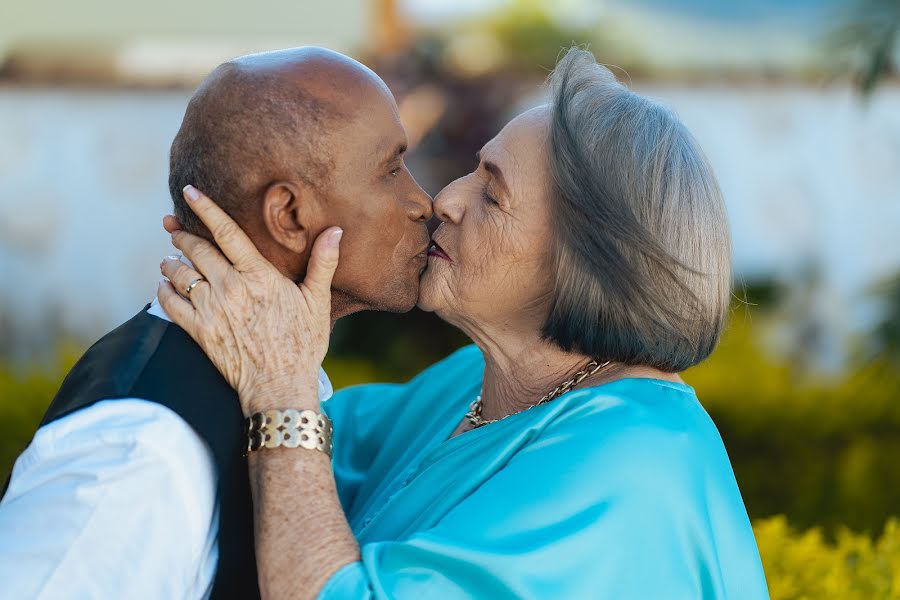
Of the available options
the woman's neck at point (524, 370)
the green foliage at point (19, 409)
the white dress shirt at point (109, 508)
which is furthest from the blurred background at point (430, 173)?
the white dress shirt at point (109, 508)

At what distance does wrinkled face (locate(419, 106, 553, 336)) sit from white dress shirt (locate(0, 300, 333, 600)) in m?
0.80

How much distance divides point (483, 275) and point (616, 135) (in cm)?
45

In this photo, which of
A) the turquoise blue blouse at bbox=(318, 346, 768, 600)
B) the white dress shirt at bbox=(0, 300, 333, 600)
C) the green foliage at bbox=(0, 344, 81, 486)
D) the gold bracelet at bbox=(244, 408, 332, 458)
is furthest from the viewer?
the green foliage at bbox=(0, 344, 81, 486)

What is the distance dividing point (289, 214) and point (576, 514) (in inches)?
32.3

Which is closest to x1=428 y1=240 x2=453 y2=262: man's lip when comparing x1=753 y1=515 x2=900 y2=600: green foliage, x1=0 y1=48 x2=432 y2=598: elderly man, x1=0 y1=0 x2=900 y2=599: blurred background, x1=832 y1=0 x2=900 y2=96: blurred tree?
x1=0 y1=48 x2=432 y2=598: elderly man

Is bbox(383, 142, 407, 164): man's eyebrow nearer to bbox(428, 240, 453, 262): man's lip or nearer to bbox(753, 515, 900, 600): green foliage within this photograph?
bbox(428, 240, 453, 262): man's lip

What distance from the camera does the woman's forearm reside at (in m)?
2.11

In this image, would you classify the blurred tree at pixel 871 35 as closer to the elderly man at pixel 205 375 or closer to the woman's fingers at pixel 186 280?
the elderly man at pixel 205 375

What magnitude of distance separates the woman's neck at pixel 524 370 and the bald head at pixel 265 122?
682 millimetres

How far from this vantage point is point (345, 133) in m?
2.30

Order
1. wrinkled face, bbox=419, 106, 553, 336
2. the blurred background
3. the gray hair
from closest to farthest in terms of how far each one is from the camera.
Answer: the gray hair
wrinkled face, bbox=419, 106, 553, 336
the blurred background

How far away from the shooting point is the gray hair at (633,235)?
2.44 metres

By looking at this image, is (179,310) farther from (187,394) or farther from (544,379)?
(544,379)

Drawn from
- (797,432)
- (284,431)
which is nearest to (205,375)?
(284,431)
